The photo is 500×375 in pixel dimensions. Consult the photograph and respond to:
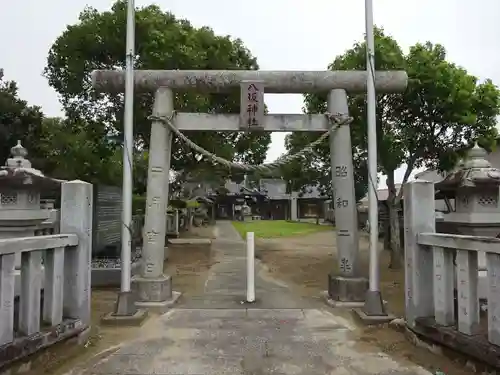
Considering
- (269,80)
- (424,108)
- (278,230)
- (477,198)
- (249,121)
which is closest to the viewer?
(477,198)

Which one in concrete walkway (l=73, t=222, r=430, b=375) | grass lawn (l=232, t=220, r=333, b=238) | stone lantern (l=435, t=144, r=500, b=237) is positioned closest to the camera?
concrete walkway (l=73, t=222, r=430, b=375)

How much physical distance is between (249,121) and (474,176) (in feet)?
11.8

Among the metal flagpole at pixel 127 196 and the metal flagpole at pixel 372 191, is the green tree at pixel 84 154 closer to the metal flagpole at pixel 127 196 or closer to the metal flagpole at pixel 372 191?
the metal flagpole at pixel 127 196

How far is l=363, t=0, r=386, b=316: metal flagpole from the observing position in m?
6.16

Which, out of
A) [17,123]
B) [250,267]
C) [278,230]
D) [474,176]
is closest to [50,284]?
[250,267]

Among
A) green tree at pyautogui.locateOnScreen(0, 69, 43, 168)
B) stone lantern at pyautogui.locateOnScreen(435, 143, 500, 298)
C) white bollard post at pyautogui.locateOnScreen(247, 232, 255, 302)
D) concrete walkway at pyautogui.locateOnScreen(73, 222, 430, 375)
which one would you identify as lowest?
concrete walkway at pyautogui.locateOnScreen(73, 222, 430, 375)

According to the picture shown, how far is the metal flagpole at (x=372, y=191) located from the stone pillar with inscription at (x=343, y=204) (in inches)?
27.8

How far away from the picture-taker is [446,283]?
456 centimetres

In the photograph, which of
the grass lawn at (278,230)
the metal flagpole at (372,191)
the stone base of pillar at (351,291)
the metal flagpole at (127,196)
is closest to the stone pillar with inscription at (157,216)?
the metal flagpole at (127,196)

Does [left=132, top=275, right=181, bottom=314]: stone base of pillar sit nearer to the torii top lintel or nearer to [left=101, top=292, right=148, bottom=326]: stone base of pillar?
[left=101, top=292, right=148, bottom=326]: stone base of pillar

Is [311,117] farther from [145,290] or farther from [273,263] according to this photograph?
[273,263]

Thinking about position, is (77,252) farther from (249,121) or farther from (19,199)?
(249,121)

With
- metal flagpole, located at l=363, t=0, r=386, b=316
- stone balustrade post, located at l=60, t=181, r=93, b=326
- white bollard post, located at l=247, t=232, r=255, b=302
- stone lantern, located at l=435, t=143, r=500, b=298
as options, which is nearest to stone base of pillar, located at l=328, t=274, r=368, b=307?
metal flagpole, located at l=363, t=0, r=386, b=316

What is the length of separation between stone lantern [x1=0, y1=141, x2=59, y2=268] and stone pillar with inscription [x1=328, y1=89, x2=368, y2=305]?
5.01 meters
